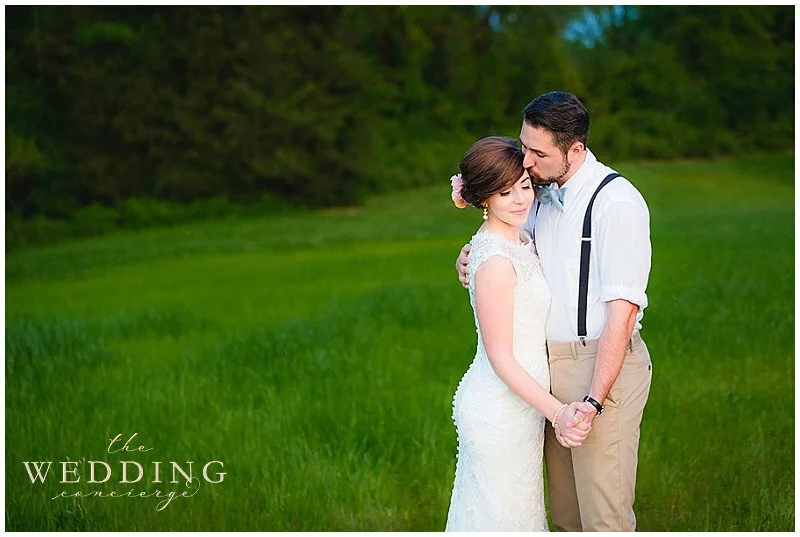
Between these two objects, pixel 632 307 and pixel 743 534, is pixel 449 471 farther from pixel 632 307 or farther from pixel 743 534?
pixel 632 307

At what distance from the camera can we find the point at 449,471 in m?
4.47

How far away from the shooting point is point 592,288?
282 cm

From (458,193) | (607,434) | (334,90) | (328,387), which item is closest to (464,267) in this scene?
(458,193)

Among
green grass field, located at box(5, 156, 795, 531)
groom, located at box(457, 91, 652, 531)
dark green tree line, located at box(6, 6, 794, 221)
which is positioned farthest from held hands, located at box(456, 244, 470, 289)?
dark green tree line, located at box(6, 6, 794, 221)

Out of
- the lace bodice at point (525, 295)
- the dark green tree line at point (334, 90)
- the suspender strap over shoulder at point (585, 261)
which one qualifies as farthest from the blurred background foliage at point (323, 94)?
the suspender strap over shoulder at point (585, 261)

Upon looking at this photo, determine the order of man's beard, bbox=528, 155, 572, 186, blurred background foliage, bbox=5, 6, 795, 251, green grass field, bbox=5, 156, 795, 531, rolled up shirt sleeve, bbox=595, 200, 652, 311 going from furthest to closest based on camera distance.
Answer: blurred background foliage, bbox=5, 6, 795, 251 < green grass field, bbox=5, 156, 795, 531 < man's beard, bbox=528, 155, 572, 186 < rolled up shirt sleeve, bbox=595, 200, 652, 311

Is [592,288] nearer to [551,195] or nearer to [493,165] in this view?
[551,195]

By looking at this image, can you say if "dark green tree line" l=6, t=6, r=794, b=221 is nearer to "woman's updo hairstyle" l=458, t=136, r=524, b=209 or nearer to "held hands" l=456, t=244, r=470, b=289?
"held hands" l=456, t=244, r=470, b=289

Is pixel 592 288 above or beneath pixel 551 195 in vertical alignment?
beneath

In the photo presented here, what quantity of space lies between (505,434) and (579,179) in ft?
2.53

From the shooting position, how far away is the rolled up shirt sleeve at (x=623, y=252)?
107 inches

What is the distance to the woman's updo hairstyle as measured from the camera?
2773 mm

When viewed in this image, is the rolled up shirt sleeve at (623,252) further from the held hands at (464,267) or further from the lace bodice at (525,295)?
the held hands at (464,267)

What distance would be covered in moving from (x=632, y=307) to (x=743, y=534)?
5.07ft
